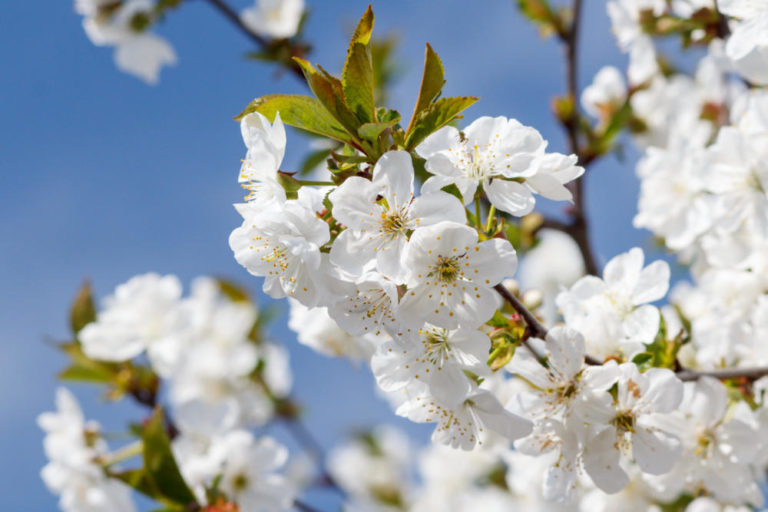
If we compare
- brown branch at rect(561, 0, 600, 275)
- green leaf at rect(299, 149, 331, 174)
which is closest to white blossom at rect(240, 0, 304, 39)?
green leaf at rect(299, 149, 331, 174)

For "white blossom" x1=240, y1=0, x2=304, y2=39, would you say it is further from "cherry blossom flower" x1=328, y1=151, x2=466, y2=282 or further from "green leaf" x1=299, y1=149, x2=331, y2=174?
"cherry blossom flower" x1=328, y1=151, x2=466, y2=282

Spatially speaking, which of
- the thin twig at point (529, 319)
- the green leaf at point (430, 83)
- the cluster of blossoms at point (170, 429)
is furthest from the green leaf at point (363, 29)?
the cluster of blossoms at point (170, 429)

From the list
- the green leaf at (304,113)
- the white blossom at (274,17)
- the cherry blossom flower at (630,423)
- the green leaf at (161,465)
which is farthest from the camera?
the white blossom at (274,17)

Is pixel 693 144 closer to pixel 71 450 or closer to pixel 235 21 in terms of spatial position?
pixel 235 21

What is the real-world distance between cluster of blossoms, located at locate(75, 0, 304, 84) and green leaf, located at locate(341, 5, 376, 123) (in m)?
2.26

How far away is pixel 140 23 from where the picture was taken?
356 cm

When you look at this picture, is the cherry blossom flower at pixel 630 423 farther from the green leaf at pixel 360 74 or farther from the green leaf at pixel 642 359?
the green leaf at pixel 360 74

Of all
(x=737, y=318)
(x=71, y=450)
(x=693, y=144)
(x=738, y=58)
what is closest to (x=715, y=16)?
(x=693, y=144)

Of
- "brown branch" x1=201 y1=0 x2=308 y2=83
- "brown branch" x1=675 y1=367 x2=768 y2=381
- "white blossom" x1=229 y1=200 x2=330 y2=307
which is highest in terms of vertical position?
"brown branch" x1=201 y1=0 x2=308 y2=83

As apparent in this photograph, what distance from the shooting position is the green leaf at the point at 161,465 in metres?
2.25

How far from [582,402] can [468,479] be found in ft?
17.2

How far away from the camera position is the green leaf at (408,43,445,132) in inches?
51.3

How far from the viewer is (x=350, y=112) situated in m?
1.33

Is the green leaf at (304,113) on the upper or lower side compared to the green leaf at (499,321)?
upper
